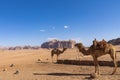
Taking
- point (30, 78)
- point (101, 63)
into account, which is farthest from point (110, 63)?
point (30, 78)

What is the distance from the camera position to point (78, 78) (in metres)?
18.2

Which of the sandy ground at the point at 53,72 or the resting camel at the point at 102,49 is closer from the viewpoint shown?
the sandy ground at the point at 53,72

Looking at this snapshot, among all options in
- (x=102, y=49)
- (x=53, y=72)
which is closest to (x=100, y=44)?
(x=102, y=49)

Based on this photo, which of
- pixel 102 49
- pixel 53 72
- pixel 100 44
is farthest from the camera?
pixel 53 72

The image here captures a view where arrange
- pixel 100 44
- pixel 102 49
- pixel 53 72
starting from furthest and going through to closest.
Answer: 1. pixel 53 72
2. pixel 100 44
3. pixel 102 49

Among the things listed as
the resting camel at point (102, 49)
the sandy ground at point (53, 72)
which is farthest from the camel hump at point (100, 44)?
the sandy ground at point (53, 72)

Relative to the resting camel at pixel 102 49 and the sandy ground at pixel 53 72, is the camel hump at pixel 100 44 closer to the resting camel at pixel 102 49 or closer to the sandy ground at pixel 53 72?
the resting camel at pixel 102 49

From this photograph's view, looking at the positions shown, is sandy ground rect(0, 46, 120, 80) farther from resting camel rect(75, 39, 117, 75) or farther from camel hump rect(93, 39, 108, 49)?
camel hump rect(93, 39, 108, 49)

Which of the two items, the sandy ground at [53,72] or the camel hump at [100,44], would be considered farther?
the camel hump at [100,44]

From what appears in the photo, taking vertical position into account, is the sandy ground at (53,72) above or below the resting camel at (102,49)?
below

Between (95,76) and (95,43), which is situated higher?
(95,43)

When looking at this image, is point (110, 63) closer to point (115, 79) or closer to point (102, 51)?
point (102, 51)

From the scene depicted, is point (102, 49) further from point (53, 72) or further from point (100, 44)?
point (53, 72)

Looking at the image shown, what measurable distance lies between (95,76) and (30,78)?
5918 mm
